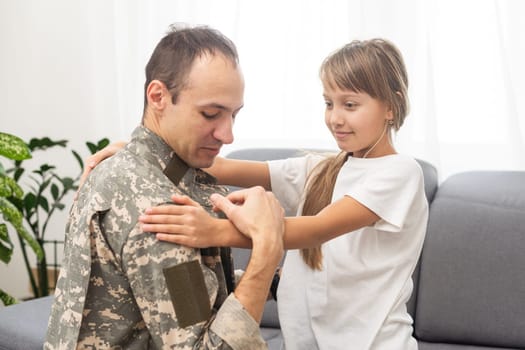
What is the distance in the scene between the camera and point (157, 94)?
137 centimetres

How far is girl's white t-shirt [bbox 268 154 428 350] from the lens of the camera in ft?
5.34

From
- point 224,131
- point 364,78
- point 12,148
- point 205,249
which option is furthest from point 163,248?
point 12,148

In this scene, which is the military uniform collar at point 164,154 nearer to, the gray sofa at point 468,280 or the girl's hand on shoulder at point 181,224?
the girl's hand on shoulder at point 181,224

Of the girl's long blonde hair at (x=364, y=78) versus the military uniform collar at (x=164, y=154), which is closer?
the military uniform collar at (x=164, y=154)

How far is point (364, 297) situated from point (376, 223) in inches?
6.7

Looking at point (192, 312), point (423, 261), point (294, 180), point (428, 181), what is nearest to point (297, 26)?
point (428, 181)

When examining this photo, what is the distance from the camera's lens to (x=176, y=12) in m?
3.54

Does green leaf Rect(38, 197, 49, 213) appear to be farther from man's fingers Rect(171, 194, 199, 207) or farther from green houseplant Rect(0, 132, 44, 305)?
man's fingers Rect(171, 194, 199, 207)

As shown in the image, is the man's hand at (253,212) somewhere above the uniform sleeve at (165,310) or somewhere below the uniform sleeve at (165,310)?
above

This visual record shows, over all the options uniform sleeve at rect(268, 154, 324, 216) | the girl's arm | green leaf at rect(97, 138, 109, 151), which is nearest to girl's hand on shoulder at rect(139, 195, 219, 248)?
the girl's arm

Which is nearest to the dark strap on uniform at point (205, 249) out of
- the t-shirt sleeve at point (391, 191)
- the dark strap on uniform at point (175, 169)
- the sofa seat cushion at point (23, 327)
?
the dark strap on uniform at point (175, 169)

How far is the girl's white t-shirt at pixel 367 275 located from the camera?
163 cm

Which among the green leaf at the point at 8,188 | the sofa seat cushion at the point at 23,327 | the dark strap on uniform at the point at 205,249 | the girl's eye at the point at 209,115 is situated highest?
the girl's eye at the point at 209,115

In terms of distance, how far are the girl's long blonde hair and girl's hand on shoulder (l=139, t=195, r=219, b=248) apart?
1.59 ft
